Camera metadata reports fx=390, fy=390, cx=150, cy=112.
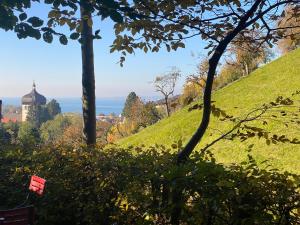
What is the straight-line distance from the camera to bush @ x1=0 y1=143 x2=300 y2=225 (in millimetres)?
3898

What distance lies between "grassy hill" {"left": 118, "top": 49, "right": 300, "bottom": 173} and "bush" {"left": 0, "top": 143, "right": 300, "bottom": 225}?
698cm

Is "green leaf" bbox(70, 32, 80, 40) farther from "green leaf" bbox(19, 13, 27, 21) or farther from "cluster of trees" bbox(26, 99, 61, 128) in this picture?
"cluster of trees" bbox(26, 99, 61, 128)

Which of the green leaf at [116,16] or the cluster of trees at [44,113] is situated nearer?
the green leaf at [116,16]

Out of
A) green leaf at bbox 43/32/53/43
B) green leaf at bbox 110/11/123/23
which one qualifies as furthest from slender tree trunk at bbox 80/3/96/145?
green leaf at bbox 110/11/123/23

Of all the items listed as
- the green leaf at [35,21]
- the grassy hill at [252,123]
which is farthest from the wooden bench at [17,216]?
the grassy hill at [252,123]

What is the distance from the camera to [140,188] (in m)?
4.59

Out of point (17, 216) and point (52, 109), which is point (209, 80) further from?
point (52, 109)

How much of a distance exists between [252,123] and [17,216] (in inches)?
526

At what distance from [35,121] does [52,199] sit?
179 metres

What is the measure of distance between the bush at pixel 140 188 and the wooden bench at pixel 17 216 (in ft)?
2.73

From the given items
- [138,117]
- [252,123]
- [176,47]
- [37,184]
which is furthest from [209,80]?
[138,117]

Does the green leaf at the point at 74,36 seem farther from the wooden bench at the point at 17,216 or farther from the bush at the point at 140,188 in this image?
the wooden bench at the point at 17,216

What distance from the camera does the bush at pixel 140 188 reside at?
3898 mm

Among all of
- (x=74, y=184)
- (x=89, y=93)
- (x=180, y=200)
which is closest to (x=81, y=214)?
(x=74, y=184)
